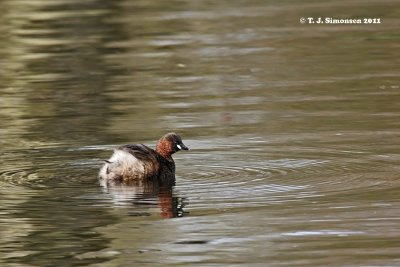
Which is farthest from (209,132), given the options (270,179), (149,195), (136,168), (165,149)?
(149,195)

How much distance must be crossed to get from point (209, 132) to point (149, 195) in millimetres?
2352

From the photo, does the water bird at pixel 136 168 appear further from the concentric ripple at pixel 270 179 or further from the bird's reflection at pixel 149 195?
the concentric ripple at pixel 270 179

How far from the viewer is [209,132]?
12.0 metres

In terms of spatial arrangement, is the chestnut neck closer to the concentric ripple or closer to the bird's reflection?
the concentric ripple

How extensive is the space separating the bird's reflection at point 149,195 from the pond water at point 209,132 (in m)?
0.03

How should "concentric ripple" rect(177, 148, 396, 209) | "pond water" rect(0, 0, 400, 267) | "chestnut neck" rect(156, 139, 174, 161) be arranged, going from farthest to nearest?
"chestnut neck" rect(156, 139, 174, 161), "concentric ripple" rect(177, 148, 396, 209), "pond water" rect(0, 0, 400, 267)

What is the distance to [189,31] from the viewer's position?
1911 centimetres

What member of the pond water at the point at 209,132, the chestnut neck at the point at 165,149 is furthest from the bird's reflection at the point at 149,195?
the chestnut neck at the point at 165,149

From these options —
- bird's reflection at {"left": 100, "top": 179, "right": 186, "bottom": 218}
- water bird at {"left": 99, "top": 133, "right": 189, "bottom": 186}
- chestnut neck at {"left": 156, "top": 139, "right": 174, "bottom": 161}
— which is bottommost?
bird's reflection at {"left": 100, "top": 179, "right": 186, "bottom": 218}

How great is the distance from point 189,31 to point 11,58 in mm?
2863

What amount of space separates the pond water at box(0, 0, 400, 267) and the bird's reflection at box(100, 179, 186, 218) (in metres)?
0.03

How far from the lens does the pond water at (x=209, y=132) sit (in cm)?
806

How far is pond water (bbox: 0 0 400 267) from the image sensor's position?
26.5 feet

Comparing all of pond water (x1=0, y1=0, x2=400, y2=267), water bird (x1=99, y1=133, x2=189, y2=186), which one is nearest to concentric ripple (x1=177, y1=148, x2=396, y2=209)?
pond water (x1=0, y1=0, x2=400, y2=267)
